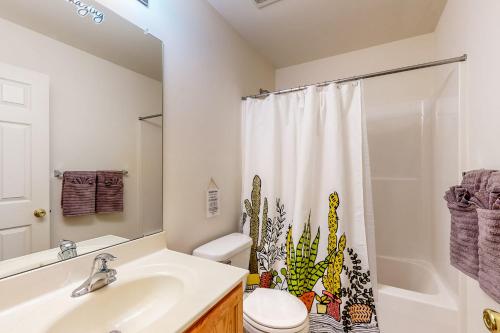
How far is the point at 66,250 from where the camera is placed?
2.88 ft

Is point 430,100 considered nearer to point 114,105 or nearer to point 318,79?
point 318,79

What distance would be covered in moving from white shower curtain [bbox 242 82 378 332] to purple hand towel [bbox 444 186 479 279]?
51cm

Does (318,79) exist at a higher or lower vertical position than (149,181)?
higher

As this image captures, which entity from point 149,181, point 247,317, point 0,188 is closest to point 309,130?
point 149,181

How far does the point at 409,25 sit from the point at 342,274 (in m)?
1.99

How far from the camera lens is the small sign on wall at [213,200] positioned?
61.7 inches

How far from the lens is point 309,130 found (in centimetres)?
155

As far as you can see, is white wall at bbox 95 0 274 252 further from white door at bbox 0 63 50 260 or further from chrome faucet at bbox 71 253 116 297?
white door at bbox 0 63 50 260

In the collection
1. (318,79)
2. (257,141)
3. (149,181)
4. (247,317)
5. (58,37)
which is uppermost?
(318,79)

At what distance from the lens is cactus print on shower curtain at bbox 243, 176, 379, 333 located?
139 cm

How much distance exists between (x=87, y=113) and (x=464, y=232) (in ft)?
5.21

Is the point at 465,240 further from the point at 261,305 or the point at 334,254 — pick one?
the point at 261,305

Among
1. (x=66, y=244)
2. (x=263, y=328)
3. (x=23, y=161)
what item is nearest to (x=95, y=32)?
(x=23, y=161)

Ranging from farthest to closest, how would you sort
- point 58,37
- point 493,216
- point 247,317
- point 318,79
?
point 318,79, point 247,317, point 58,37, point 493,216
